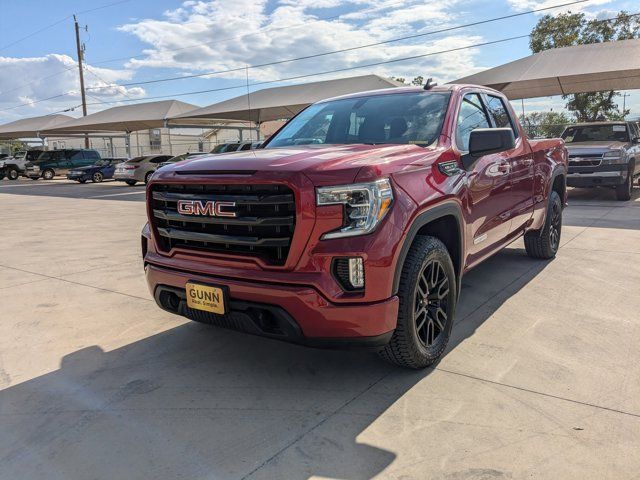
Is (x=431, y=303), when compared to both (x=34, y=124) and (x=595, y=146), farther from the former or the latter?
(x=34, y=124)

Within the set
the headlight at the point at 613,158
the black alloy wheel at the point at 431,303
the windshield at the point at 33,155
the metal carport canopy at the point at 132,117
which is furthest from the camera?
the windshield at the point at 33,155

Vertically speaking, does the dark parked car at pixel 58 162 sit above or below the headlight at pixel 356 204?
above

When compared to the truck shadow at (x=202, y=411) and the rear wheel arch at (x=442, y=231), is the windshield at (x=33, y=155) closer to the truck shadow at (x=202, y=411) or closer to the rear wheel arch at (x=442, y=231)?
the truck shadow at (x=202, y=411)

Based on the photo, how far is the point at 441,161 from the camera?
3482mm

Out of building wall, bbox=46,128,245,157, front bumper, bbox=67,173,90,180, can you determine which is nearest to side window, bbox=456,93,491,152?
front bumper, bbox=67,173,90,180

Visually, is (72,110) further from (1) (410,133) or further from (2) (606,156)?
(1) (410,133)

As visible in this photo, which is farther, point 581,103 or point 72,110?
point 72,110

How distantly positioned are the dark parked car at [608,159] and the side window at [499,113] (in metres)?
7.37

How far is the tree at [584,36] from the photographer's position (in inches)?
1131

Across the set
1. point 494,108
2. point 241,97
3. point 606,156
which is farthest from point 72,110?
point 494,108

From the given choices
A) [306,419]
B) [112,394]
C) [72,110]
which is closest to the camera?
[306,419]

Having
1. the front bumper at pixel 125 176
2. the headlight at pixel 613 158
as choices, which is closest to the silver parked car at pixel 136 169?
the front bumper at pixel 125 176

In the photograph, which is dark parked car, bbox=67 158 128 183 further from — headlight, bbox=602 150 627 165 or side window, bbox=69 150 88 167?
headlight, bbox=602 150 627 165

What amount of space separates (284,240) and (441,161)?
1.27 metres
